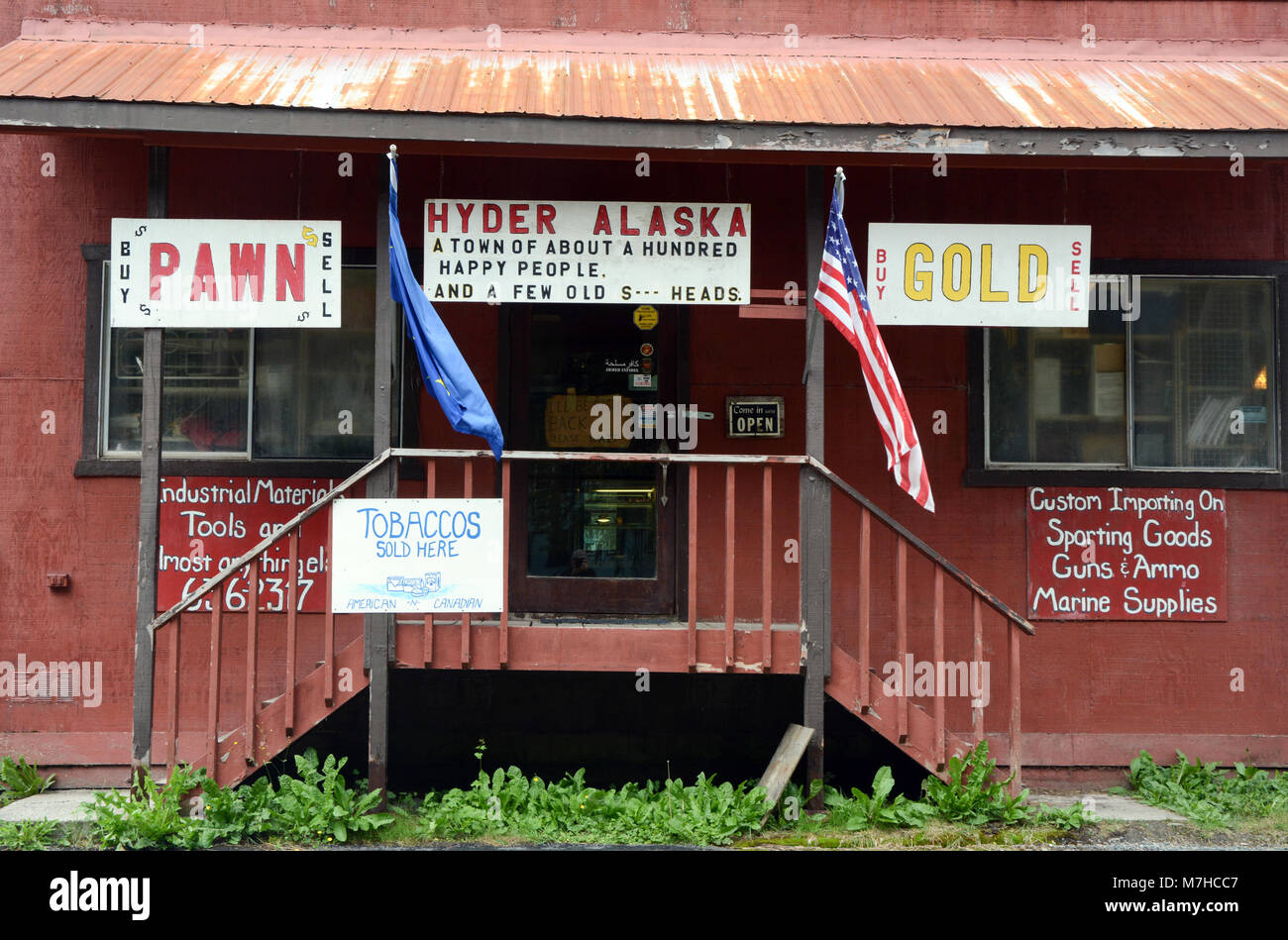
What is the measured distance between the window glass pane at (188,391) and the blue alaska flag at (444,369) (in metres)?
2.02

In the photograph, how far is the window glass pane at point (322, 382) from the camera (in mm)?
7445

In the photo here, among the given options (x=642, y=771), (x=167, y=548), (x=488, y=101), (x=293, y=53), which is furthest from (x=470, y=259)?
(x=642, y=771)

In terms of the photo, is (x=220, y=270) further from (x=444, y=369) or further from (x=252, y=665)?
(x=252, y=665)

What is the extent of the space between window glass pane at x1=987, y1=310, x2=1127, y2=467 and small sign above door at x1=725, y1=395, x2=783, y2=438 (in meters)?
1.41

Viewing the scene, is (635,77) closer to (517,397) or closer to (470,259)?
(470,259)

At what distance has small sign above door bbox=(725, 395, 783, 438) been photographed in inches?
294

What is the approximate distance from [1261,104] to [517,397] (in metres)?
4.75

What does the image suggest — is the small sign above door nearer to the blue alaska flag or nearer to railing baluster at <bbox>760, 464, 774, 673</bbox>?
railing baluster at <bbox>760, 464, 774, 673</bbox>

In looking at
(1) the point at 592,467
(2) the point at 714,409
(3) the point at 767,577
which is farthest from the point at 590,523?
(3) the point at 767,577

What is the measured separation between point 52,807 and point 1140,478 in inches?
276

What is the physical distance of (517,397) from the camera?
7.52m

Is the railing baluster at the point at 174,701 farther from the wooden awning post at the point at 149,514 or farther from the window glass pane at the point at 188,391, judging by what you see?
the window glass pane at the point at 188,391

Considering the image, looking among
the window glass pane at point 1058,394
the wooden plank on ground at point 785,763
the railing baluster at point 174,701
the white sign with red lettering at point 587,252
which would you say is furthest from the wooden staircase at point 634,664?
the window glass pane at point 1058,394

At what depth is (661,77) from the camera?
6781 mm
